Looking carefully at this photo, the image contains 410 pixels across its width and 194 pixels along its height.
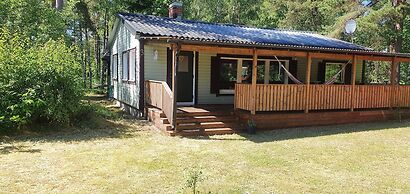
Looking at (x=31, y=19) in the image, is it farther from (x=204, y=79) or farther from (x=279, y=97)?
(x=279, y=97)

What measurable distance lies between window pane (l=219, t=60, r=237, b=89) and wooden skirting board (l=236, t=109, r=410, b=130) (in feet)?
7.61

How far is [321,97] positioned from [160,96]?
5.10m

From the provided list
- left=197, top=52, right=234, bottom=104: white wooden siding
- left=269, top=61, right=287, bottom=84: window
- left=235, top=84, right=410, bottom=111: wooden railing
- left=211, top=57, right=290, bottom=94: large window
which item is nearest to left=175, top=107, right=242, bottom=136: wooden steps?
left=235, top=84, right=410, bottom=111: wooden railing

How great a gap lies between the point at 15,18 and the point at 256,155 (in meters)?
12.4

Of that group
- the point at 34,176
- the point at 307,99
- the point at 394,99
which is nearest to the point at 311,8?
the point at 394,99

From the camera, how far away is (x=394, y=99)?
478 inches

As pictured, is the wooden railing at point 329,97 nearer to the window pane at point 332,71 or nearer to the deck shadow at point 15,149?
the window pane at point 332,71

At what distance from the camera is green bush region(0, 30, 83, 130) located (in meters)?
8.27

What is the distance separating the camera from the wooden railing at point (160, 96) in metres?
8.83

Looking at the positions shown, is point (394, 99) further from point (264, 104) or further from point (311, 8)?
point (311, 8)

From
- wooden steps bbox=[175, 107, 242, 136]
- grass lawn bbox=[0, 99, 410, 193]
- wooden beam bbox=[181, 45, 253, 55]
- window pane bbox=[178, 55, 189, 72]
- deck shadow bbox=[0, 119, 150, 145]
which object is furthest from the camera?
window pane bbox=[178, 55, 189, 72]

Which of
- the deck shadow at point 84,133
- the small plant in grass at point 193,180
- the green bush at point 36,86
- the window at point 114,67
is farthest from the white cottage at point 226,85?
the small plant in grass at point 193,180

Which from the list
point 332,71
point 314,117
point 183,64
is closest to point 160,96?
point 183,64

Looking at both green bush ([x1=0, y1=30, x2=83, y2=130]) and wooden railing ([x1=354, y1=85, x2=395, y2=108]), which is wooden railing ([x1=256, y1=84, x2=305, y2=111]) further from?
green bush ([x1=0, y1=30, x2=83, y2=130])
